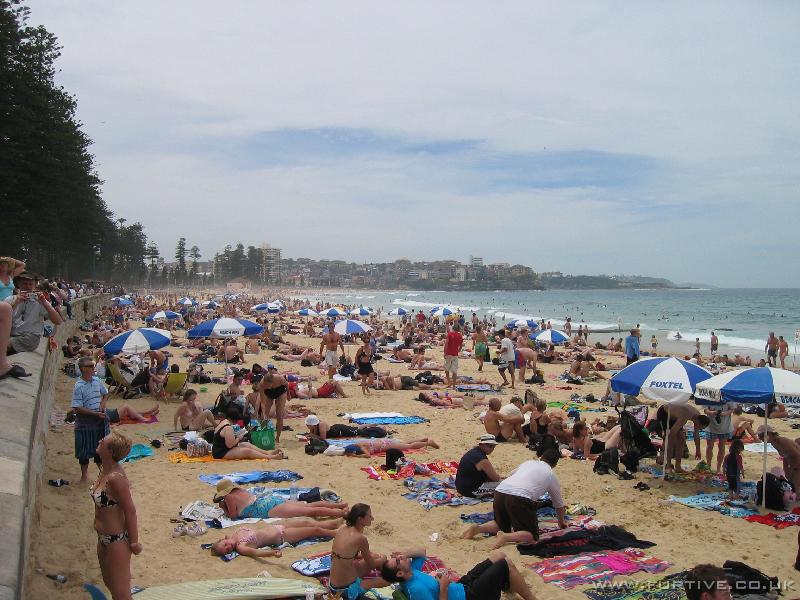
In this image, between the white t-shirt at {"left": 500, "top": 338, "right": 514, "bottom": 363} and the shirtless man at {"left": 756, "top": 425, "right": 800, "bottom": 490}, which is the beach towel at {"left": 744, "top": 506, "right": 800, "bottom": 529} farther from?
the white t-shirt at {"left": 500, "top": 338, "right": 514, "bottom": 363}

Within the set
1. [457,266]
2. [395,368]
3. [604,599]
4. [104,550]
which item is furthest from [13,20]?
[457,266]

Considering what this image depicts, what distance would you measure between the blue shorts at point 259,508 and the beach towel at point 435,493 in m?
1.69

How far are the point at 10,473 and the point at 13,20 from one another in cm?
2199

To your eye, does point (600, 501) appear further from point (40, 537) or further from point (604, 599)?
point (40, 537)

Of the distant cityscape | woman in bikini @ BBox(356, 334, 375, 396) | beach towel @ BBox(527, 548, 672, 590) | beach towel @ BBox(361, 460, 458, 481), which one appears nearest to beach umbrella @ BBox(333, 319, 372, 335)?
woman in bikini @ BBox(356, 334, 375, 396)

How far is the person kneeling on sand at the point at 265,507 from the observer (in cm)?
596

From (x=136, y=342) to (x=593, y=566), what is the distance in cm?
851

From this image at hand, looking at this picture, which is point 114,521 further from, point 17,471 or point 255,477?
point 255,477

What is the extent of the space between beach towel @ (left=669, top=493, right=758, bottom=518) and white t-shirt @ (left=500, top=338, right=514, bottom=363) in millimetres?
7613

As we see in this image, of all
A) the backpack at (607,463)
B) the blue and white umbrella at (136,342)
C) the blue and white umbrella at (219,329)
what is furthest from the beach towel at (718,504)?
the blue and white umbrella at (136,342)

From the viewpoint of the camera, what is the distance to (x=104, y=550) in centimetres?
371

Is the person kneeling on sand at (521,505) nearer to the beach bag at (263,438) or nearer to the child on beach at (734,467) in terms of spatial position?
the child on beach at (734,467)

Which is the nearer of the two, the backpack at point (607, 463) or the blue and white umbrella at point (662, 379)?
the blue and white umbrella at point (662, 379)

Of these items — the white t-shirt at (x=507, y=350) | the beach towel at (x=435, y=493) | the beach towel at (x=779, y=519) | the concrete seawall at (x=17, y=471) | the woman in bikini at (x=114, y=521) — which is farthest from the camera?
the white t-shirt at (x=507, y=350)
